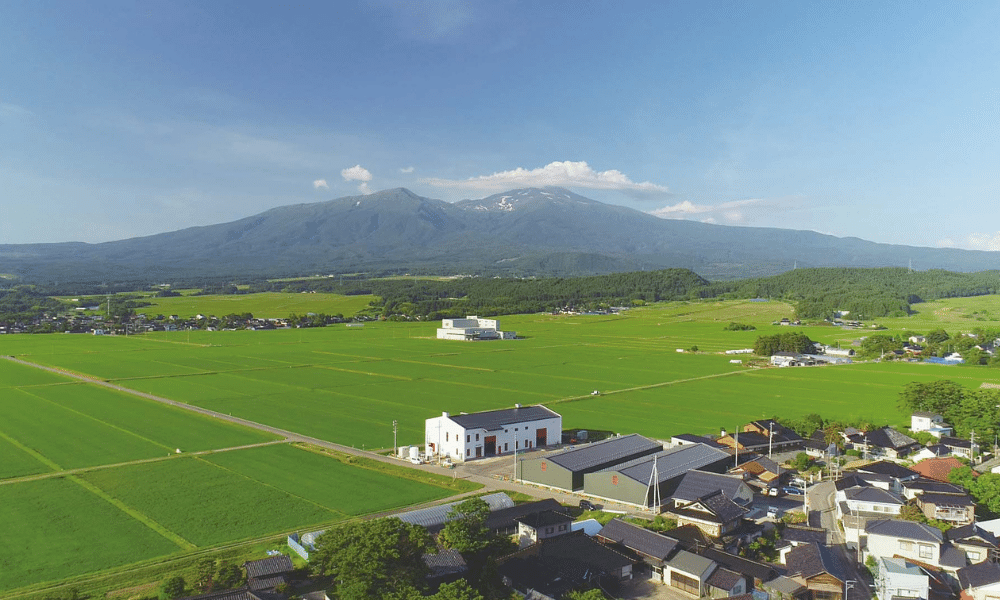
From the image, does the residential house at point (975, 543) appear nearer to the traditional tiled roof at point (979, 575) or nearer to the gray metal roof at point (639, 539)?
the traditional tiled roof at point (979, 575)

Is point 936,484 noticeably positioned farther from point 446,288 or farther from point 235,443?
point 446,288

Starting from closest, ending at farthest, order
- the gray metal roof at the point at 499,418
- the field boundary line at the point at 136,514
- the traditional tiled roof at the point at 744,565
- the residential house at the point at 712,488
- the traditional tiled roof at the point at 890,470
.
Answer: the traditional tiled roof at the point at 744,565
the field boundary line at the point at 136,514
the residential house at the point at 712,488
the traditional tiled roof at the point at 890,470
the gray metal roof at the point at 499,418

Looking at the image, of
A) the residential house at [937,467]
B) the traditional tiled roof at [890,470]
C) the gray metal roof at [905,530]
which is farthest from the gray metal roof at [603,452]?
the residential house at [937,467]

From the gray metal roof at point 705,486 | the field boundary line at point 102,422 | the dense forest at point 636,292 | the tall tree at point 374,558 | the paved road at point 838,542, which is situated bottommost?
the paved road at point 838,542

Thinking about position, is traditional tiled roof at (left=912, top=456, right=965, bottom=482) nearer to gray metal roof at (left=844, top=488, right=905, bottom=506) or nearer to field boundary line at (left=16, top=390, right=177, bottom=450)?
gray metal roof at (left=844, top=488, right=905, bottom=506)

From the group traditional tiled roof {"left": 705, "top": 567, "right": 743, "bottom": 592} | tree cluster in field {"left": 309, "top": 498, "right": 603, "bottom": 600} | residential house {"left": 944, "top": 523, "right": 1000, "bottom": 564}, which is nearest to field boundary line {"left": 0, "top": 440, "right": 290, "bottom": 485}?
tree cluster in field {"left": 309, "top": 498, "right": 603, "bottom": 600}

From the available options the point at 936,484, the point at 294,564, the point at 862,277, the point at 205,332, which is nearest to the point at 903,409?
the point at 936,484
